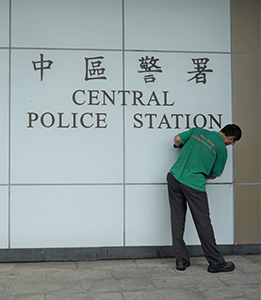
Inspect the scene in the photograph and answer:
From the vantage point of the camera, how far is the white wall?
536 centimetres

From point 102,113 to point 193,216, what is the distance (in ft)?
5.92

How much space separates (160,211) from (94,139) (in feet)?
4.36

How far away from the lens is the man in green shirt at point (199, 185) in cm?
491

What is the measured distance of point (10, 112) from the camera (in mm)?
5332

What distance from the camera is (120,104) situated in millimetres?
5520

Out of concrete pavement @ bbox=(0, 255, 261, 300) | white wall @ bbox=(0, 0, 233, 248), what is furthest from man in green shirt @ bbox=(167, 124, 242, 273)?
white wall @ bbox=(0, 0, 233, 248)

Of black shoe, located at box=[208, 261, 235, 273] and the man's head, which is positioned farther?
the man's head

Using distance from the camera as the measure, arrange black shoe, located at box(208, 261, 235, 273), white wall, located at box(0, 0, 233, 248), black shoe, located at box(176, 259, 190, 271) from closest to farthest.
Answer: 1. black shoe, located at box(208, 261, 235, 273)
2. black shoe, located at box(176, 259, 190, 271)
3. white wall, located at box(0, 0, 233, 248)

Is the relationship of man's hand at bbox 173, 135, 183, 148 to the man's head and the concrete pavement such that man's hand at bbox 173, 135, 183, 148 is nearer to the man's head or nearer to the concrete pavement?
the man's head

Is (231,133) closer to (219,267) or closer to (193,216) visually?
(193,216)

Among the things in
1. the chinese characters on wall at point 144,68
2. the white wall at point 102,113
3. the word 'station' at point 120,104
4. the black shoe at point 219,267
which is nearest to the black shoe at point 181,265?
the black shoe at point 219,267

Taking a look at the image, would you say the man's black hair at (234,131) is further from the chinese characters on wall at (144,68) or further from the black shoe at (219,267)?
the black shoe at (219,267)

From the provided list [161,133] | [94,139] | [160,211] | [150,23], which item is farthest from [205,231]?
[150,23]

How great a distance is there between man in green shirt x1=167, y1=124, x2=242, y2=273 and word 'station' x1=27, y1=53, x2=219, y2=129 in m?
0.58
